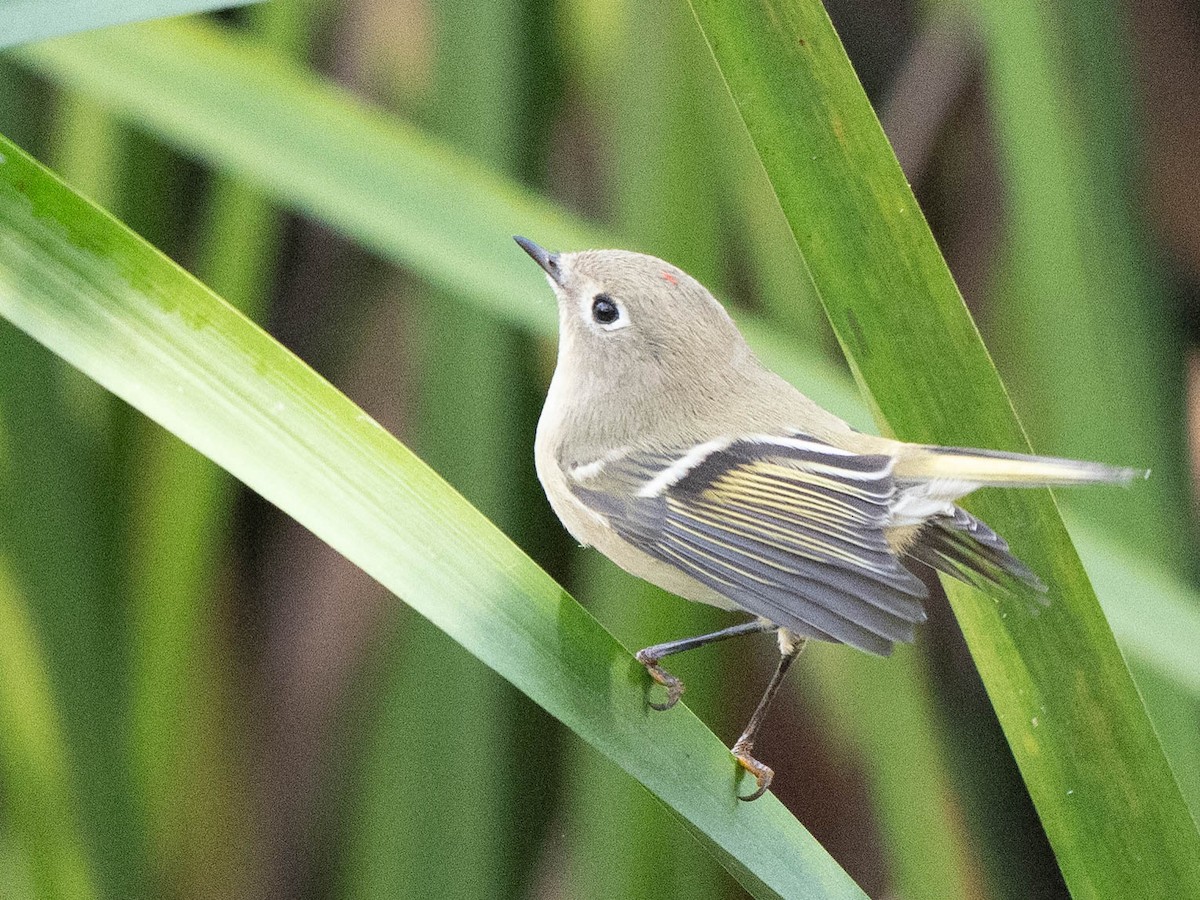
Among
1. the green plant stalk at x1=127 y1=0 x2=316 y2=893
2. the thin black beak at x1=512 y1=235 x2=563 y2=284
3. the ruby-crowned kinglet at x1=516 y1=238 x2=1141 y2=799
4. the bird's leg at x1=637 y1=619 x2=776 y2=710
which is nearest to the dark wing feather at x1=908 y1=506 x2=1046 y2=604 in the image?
the ruby-crowned kinglet at x1=516 y1=238 x2=1141 y2=799

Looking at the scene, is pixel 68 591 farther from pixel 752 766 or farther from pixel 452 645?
pixel 752 766

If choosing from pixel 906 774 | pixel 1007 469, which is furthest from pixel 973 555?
pixel 906 774

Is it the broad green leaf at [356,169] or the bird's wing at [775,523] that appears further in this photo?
the broad green leaf at [356,169]

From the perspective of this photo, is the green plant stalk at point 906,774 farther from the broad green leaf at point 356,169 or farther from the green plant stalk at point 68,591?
the green plant stalk at point 68,591

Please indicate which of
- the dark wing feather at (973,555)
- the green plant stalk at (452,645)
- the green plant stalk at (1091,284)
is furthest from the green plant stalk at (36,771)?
the green plant stalk at (1091,284)

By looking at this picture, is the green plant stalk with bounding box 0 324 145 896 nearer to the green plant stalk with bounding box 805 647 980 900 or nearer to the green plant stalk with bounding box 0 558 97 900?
the green plant stalk with bounding box 0 558 97 900

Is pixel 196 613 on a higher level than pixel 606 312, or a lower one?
lower
